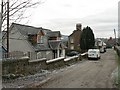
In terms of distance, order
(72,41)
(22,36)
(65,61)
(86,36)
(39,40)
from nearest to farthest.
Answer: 1. (65,61)
2. (22,36)
3. (39,40)
4. (86,36)
5. (72,41)

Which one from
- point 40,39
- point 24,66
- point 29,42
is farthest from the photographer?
point 40,39

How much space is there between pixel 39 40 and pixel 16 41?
4.02 metres

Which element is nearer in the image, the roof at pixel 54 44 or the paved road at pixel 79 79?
the paved road at pixel 79 79

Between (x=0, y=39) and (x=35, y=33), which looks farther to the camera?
(x=35, y=33)

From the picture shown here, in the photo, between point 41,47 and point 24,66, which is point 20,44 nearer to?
point 41,47

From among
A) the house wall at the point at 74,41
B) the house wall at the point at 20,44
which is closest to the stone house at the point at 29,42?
the house wall at the point at 20,44

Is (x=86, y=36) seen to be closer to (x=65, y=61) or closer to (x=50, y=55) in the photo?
(x=50, y=55)

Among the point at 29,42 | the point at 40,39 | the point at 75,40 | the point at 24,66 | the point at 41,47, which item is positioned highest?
the point at 75,40

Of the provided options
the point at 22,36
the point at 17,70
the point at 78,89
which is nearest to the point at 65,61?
the point at 22,36

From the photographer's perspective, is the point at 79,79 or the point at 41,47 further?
the point at 41,47

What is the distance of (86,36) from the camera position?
189ft

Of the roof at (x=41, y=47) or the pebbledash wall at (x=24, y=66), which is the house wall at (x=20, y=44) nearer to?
the roof at (x=41, y=47)

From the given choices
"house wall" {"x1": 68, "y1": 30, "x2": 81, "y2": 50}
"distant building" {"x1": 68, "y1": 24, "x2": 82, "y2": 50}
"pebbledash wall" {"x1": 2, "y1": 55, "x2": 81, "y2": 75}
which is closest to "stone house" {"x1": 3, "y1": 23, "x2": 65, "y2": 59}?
"pebbledash wall" {"x1": 2, "y1": 55, "x2": 81, "y2": 75}

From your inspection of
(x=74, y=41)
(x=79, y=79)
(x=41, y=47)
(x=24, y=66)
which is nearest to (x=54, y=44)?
(x=41, y=47)
